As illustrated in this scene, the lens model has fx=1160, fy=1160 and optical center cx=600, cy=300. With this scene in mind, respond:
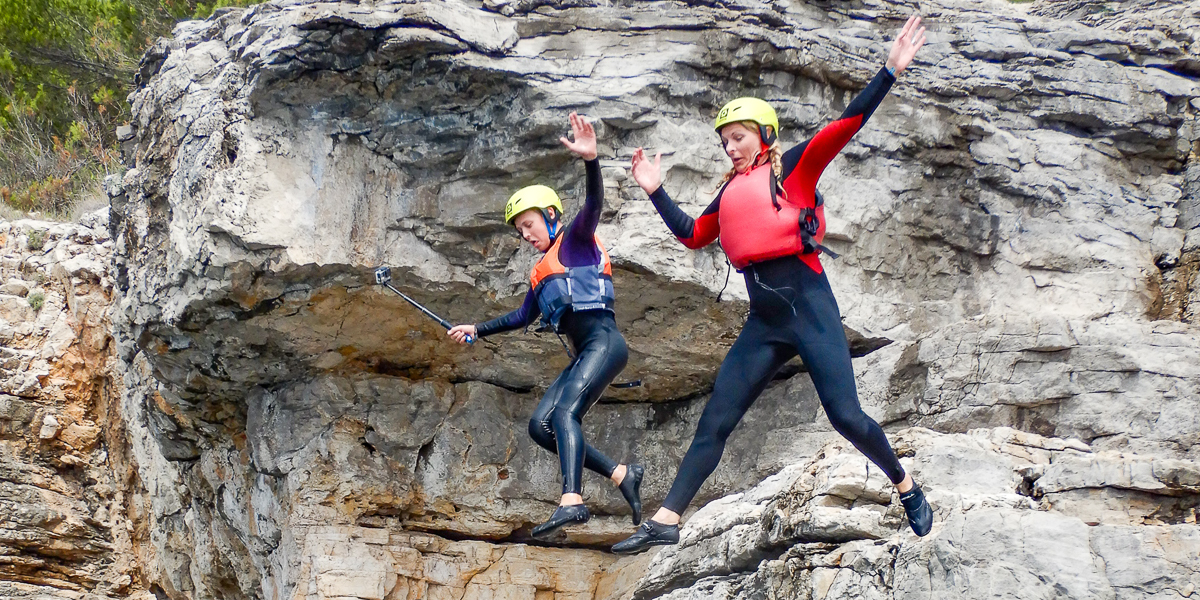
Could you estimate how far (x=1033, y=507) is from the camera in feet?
18.3

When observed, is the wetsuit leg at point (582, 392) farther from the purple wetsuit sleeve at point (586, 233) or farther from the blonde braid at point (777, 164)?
the blonde braid at point (777, 164)

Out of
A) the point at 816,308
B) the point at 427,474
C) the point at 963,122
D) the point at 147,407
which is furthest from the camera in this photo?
the point at 147,407

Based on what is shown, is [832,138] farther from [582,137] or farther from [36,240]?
[36,240]

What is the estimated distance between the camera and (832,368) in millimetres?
5312

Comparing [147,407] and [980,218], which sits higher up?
Answer: [980,218]

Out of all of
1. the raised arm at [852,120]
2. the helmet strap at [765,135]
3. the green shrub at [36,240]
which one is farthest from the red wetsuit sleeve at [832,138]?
the green shrub at [36,240]

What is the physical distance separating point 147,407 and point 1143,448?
8165 mm

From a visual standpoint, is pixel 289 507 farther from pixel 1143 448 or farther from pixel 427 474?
pixel 1143 448

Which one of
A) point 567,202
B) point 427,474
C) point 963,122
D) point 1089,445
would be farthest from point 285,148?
point 1089,445

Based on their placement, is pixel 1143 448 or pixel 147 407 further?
pixel 147 407

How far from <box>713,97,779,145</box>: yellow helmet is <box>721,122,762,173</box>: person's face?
0.03 m

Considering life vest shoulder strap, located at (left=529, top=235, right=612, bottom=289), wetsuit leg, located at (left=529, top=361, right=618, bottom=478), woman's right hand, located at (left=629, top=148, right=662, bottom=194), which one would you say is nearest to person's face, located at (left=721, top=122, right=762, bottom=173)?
woman's right hand, located at (left=629, top=148, right=662, bottom=194)

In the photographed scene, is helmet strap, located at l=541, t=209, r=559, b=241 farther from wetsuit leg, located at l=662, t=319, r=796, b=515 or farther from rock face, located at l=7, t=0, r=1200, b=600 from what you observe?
wetsuit leg, located at l=662, t=319, r=796, b=515

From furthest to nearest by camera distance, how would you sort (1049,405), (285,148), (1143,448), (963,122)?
(963,122)
(285,148)
(1049,405)
(1143,448)
